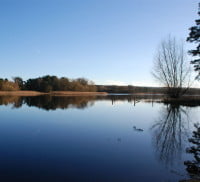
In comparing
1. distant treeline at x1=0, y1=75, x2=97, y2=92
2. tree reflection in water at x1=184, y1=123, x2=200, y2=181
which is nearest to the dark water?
tree reflection in water at x1=184, y1=123, x2=200, y2=181

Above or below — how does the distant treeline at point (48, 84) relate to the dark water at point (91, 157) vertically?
above

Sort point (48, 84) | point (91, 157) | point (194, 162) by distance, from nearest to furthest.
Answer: point (194, 162) < point (91, 157) < point (48, 84)

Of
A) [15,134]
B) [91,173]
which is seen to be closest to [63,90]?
[15,134]

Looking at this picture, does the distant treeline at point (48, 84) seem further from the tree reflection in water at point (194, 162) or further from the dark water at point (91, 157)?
the tree reflection in water at point (194, 162)

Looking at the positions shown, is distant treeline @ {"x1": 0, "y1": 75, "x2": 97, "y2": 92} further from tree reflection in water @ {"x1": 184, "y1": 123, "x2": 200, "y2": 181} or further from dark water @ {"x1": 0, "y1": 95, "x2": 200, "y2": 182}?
tree reflection in water @ {"x1": 184, "y1": 123, "x2": 200, "y2": 181}

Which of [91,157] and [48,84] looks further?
[48,84]

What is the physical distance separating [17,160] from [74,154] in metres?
2.04

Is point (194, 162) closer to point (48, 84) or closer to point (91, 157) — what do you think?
point (91, 157)

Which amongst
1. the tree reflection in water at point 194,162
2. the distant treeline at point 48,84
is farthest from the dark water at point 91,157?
the distant treeline at point 48,84

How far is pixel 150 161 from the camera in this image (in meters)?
6.57

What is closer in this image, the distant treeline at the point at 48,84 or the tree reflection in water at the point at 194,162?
the tree reflection in water at the point at 194,162

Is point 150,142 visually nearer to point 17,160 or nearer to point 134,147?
point 134,147

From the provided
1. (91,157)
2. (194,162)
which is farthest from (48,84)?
(194,162)

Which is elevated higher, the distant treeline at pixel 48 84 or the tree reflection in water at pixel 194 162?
Result: the distant treeline at pixel 48 84
